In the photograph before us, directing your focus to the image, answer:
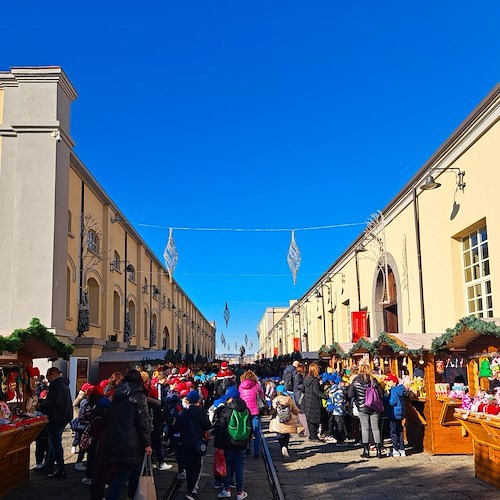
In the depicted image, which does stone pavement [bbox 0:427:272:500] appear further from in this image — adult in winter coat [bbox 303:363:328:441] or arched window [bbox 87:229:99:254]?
arched window [bbox 87:229:99:254]

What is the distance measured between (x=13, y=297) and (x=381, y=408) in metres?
14.1

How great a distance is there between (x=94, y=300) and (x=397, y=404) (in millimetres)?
18621

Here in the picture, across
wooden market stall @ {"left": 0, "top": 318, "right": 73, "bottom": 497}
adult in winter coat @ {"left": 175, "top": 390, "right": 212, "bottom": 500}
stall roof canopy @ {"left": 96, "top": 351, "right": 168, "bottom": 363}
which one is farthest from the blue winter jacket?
stall roof canopy @ {"left": 96, "top": 351, "right": 168, "bottom": 363}

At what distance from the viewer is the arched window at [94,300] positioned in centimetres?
2677

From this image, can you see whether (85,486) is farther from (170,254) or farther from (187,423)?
(170,254)

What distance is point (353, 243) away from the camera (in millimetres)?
30562

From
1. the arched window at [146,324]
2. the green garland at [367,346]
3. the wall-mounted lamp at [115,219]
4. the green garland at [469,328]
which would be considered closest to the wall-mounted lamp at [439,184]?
the green garland at [367,346]

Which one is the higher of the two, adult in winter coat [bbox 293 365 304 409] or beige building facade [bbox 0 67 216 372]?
beige building facade [bbox 0 67 216 372]

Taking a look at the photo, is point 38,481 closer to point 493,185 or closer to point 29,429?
point 29,429

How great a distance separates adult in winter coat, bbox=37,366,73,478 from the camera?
9811 millimetres

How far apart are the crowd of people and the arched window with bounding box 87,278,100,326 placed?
43.7ft

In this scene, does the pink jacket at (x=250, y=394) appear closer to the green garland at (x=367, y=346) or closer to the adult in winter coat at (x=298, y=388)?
the adult in winter coat at (x=298, y=388)

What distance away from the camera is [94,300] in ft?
88.4

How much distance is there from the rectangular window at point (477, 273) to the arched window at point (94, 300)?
16.6 m
